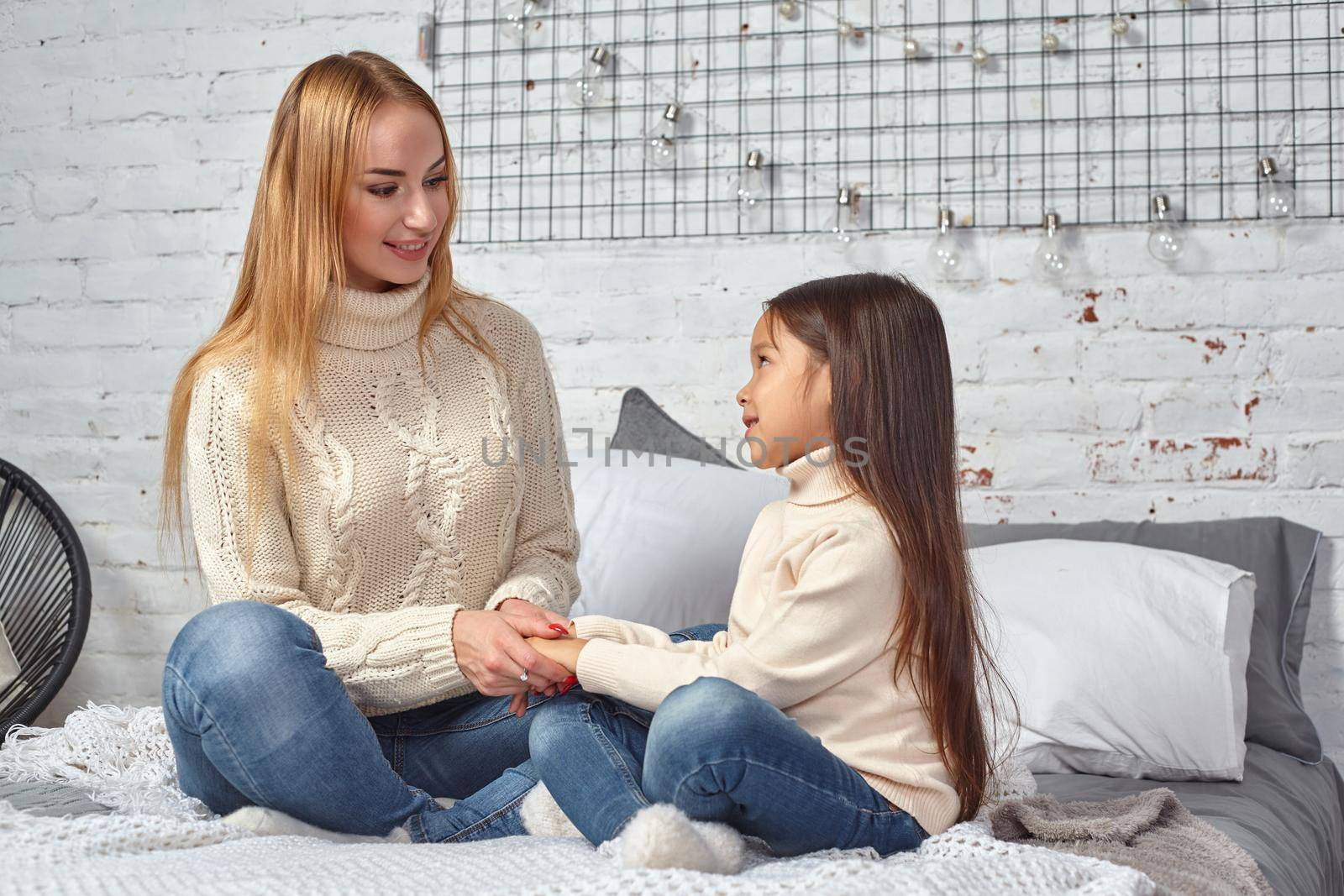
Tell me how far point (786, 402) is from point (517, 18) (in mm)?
1303

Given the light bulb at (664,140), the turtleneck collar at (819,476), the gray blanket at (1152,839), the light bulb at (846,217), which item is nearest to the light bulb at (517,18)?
the light bulb at (664,140)

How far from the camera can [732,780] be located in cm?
102

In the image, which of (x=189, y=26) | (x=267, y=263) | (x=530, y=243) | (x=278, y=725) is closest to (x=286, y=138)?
(x=267, y=263)

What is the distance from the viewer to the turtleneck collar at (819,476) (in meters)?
1.21

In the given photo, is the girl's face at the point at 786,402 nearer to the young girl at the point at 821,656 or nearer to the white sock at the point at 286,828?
the young girl at the point at 821,656

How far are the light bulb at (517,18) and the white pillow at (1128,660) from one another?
129 cm

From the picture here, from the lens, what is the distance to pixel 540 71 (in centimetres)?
225

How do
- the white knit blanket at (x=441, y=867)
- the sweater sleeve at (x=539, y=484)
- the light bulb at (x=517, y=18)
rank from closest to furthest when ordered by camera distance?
1. the white knit blanket at (x=441, y=867)
2. the sweater sleeve at (x=539, y=484)
3. the light bulb at (x=517, y=18)

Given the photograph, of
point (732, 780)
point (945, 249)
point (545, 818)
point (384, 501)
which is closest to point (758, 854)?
point (732, 780)

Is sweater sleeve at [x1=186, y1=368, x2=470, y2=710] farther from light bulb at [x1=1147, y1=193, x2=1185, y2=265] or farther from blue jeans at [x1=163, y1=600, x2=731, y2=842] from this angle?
light bulb at [x1=1147, y1=193, x2=1185, y2=265]

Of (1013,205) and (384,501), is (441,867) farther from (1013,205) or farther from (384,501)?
(1013,205)

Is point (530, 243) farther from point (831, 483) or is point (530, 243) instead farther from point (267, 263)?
point (831, 483)

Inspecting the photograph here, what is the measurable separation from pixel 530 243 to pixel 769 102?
1.62ft


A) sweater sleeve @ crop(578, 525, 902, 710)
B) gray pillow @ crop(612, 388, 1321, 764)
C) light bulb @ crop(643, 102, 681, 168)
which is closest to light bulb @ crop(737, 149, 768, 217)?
light bulb @ crop(643, 102, 681, 168)
